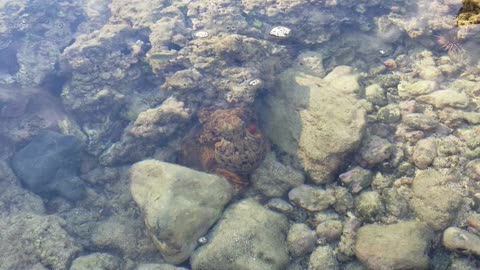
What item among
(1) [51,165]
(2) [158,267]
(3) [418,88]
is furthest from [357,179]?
(1) [51,165]

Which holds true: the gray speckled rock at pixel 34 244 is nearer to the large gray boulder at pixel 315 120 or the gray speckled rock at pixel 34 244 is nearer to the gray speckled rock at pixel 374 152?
the large gray boulder at pixel 315 120

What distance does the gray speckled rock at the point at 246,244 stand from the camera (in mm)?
5883

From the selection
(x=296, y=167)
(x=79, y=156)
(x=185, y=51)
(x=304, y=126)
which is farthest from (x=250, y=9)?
(x=79, y=156)

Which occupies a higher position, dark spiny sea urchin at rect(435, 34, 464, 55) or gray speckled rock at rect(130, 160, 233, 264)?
dark spiny sea urchin at rect(435, 34, 464, 55)

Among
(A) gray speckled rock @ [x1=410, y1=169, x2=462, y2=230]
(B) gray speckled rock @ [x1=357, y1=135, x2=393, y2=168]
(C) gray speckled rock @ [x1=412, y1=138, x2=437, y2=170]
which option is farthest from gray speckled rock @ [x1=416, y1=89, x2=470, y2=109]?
(A) gray speckled rock @ [x1=410, y1=169, x2=462, y2=230]

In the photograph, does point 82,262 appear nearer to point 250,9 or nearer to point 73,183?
point 73,183

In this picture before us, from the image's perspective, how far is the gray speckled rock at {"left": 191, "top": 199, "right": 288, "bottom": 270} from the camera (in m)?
5.88

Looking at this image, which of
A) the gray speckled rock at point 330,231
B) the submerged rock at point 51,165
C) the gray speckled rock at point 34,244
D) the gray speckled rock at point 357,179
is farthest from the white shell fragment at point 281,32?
the gray speckled rock at point 34,244

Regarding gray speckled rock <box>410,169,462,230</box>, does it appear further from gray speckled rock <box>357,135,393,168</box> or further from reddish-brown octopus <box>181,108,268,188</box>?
reddish-brown octopus <box>181,108,268,188</box>

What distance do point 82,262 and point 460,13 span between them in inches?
268

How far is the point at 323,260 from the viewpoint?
5875 millimetres

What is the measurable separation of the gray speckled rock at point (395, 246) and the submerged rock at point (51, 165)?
6540 millimetres

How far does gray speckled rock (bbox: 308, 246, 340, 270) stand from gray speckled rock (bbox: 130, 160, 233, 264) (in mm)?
1956

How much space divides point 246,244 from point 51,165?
18.0ft
